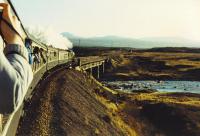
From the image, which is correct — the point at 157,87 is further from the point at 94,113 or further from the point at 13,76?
the point at 13,76

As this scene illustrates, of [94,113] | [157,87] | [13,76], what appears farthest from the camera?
[157,87]

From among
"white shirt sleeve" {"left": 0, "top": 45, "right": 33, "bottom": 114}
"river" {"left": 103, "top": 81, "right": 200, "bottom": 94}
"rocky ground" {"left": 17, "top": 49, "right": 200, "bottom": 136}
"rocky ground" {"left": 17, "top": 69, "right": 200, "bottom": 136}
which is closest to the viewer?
"white shirt sleeve" {"left": 0, "top": 45, "right": 33, "bottom": 114}

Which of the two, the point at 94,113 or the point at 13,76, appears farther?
the point at 94,113

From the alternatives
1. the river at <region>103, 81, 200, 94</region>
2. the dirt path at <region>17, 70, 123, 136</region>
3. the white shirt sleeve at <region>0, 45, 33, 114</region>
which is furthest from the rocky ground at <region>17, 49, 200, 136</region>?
the white shirt sleeve at <region>0, 45, 33, 114</region>

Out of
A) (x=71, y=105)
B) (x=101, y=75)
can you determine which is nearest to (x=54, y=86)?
(x=71, y=105)

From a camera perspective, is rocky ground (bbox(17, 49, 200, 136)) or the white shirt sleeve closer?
the white shirt sleeve

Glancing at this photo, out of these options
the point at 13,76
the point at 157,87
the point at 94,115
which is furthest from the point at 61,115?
the point at 157,87

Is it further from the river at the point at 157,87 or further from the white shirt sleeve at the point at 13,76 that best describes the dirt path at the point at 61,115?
the river at the point at 157,87

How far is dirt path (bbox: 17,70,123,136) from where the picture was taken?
60.3 ft

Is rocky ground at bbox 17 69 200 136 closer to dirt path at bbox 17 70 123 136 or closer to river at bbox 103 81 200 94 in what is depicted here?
dirt path at bbox 17 70 123 136

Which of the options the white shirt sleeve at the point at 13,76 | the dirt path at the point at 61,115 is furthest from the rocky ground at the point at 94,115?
the white shirt sleeve at the point at 13,76

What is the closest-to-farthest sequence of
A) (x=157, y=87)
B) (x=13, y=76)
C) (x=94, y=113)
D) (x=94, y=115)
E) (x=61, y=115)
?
1. (x=13, y=76)
2. (x=61, y=115)
3. (x=94, y=115)
4. (x=94, y=113)
5. (x=157, y=87)

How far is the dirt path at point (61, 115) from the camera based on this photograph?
1838 centimetres

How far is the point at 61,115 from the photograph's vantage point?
71.3 ft
